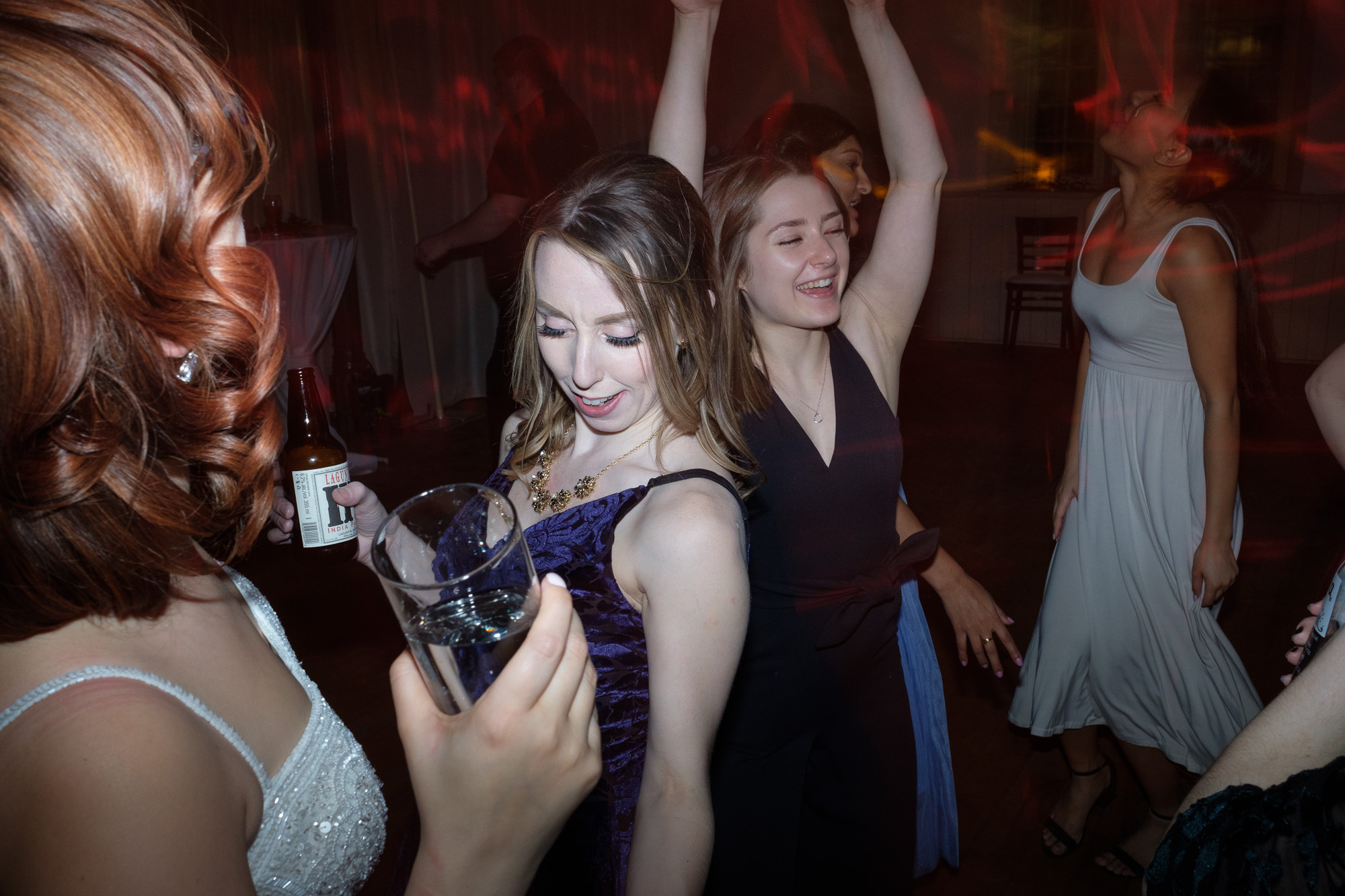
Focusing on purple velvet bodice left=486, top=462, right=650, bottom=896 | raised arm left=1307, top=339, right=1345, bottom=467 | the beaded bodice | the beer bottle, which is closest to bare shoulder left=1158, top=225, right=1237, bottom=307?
raised arm left=1307, top=339, right=1345, bottom=467

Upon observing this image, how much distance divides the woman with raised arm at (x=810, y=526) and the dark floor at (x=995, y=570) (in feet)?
2.99

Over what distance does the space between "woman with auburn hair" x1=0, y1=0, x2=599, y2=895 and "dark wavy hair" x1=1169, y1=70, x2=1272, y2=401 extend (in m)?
2.39

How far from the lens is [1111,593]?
2.54 metres

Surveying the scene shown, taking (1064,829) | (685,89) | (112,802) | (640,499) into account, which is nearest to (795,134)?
(685,89)

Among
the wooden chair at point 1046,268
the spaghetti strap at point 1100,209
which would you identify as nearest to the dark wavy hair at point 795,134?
the spaghetti strap at point 1100,209

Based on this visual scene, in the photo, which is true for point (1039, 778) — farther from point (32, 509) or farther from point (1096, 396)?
Result: point (32, 509)

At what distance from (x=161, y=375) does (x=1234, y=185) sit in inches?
109

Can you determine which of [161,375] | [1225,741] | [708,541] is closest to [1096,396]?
[1225,741]

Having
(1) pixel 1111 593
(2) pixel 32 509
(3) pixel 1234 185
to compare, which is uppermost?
(3) pixel 1234 185

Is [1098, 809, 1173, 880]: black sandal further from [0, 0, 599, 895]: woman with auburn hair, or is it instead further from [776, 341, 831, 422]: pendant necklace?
[0, 0, 599, 895]: woman with auburn hair

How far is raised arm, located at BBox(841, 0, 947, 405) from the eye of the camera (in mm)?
1816

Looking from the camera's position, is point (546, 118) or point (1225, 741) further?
point (546, 118)

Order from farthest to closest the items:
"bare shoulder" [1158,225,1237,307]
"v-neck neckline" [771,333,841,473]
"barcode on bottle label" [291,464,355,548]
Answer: "bare shoulder" [1158,225,1237,307] < "v-neck neckline" [771,333,841,473] < "barcode on bottle label" [291,464,355,548]

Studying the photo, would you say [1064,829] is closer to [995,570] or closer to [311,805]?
[995,570]
